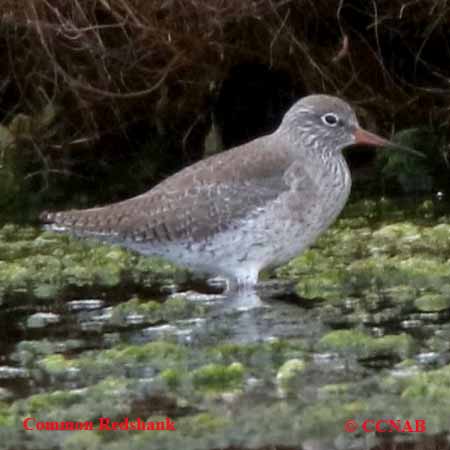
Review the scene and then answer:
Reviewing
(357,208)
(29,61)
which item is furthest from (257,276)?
(29,61)

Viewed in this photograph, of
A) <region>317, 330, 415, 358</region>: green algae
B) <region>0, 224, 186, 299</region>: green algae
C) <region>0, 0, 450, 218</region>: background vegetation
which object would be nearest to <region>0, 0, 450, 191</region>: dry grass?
<region>0, 0, 450, 218</region>: background vegetation

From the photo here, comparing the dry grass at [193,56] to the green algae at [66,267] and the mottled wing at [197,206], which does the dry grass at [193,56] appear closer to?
the green algae at [66,267]

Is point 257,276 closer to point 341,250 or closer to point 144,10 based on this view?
point 341,250

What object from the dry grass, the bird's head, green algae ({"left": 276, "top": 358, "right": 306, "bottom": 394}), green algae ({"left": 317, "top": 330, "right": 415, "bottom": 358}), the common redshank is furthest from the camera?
the dry grass

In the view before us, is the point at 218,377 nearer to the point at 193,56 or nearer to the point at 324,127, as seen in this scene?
the point at 324,127

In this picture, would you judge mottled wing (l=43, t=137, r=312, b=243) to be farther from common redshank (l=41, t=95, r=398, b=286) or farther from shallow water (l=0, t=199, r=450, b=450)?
shallow water (l=0, t=199, r=450, b=450)

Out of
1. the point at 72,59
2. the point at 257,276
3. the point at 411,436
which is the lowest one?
the point at 411,436

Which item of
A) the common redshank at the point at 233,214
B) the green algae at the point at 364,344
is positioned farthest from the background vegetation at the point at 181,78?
the green algae at the point at 364,344
